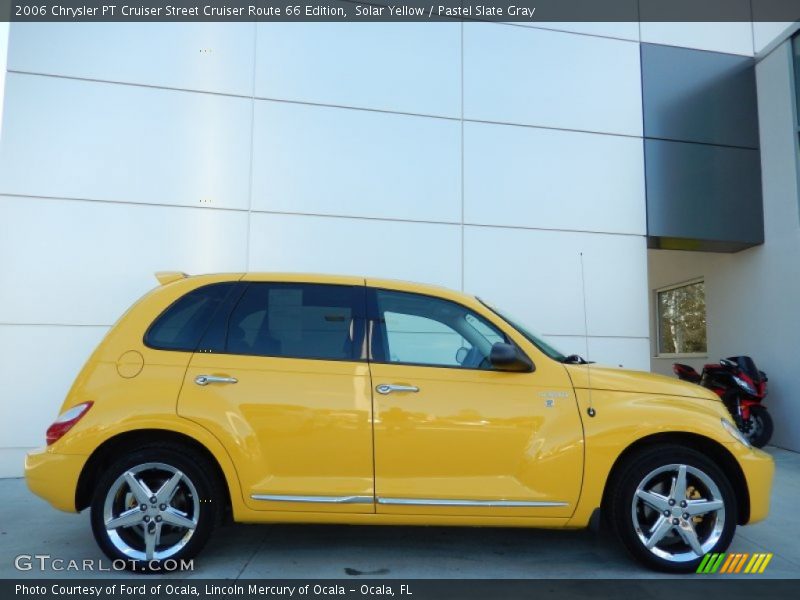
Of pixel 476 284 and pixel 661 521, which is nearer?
pixel 661 521

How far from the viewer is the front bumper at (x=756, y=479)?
11.2 feet

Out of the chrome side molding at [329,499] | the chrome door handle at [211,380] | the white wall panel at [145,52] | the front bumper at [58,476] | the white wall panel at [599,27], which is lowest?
the chrome side molding at [329,499]

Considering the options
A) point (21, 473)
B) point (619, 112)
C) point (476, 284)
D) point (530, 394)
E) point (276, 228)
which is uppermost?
point (619, 112)

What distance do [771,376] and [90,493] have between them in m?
7.91

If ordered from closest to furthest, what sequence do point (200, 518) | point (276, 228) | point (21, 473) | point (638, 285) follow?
point (200, 518) → point (21, 473) → point (276, 228) → point (638, 285)

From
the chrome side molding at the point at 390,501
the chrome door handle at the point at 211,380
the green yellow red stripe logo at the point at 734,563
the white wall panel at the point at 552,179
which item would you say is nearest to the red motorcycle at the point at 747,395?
the white wall panel at the point at 552,179

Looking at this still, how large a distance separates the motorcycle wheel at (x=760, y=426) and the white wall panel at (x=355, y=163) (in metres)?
4.52

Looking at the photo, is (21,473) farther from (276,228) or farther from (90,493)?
(276,228)

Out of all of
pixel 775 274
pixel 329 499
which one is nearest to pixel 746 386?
pixel 775 274

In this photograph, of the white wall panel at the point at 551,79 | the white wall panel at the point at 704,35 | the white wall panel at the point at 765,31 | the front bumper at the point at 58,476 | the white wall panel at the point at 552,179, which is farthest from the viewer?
the white wall panel at the point at 765,31

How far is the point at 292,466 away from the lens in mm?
3271

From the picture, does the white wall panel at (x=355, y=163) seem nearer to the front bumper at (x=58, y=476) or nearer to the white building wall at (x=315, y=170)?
the white building wall at (x=315, y=170)
